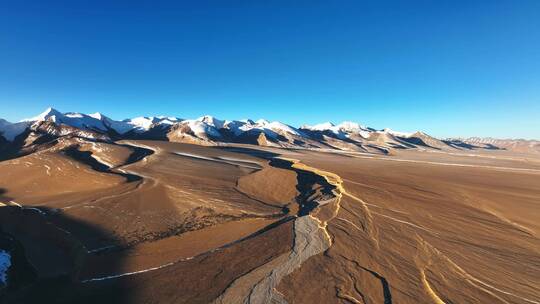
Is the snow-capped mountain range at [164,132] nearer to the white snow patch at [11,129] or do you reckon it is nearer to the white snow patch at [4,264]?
the white snow patch at [11,129]

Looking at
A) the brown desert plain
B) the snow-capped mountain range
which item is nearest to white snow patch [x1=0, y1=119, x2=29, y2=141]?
the snow-capped mountain range

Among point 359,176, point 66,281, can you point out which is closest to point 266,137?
point 359,176

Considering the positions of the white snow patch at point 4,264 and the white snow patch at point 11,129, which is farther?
the white snow patch at point 11,129

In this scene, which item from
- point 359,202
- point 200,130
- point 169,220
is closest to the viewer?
point 169,220

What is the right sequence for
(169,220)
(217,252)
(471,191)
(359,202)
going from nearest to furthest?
(217,252), (169,220), (359,202), (471,191)

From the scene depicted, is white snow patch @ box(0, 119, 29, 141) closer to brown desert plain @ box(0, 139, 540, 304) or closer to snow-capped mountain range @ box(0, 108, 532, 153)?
snow-capped mountain range @ box(0, 108, 532, 153)

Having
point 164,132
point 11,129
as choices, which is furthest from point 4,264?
point 164,132

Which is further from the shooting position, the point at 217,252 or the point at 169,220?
the point at 169,220

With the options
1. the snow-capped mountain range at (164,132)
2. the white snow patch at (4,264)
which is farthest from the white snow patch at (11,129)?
the white snow patch at (4,264)

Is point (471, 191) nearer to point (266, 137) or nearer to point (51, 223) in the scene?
point (51, 223)
